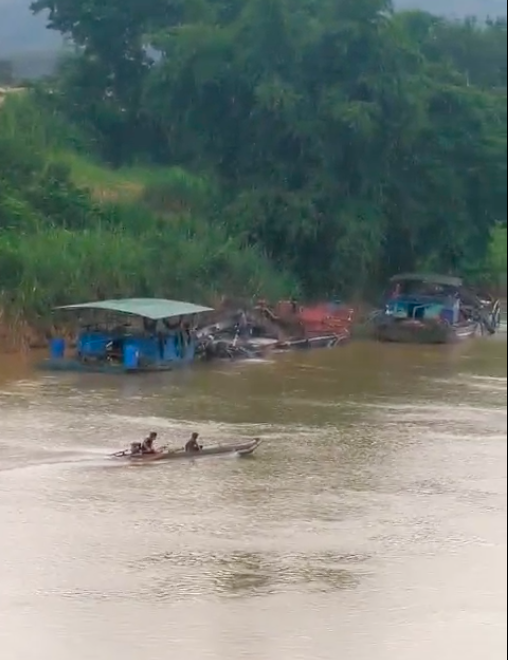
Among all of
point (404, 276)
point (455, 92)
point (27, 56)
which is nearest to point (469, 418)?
point (404, 276)

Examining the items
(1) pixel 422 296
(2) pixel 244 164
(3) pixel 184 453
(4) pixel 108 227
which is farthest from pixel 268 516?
(2) pixel 244 164

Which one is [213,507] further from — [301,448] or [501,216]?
[501,216]

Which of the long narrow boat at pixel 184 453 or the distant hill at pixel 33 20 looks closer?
the distant hill at pixel 33 20

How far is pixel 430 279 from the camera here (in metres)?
4.20

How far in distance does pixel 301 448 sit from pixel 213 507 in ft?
2.09

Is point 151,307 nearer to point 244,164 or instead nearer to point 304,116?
point 244,164

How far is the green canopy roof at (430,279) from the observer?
4.20 m

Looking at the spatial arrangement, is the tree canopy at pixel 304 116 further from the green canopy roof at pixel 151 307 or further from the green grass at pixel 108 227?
the green canopy roof at pixel 151 307

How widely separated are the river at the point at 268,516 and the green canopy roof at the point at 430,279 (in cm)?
23

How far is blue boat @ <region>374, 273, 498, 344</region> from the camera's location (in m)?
4.30

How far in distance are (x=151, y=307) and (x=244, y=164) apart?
595mm

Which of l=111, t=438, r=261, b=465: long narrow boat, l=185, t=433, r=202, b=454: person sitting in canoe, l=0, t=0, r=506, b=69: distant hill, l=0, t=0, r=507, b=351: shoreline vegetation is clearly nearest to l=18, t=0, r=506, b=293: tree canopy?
l=0, t=0, r=507, b=351: shoreline vegetation

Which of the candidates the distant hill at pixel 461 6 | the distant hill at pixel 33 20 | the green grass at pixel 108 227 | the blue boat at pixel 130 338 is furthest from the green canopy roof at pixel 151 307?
the distant hill at pixel 461 6

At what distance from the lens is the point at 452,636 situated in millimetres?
2494
